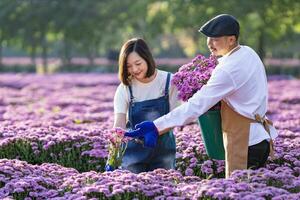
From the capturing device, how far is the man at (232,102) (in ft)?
18.3

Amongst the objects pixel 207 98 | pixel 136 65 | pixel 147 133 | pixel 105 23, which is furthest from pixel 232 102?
pixel 105 23

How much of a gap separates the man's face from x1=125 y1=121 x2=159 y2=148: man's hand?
83 centimetres

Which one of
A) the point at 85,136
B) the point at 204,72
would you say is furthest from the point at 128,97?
the point at 85,136

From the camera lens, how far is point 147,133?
5629mm

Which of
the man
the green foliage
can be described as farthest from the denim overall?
the green foliage

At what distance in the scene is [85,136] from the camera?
8.81 meters

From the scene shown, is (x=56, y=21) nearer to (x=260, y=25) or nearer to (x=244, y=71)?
(x=260, y=25)

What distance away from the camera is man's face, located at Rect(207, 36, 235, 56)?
5.72m

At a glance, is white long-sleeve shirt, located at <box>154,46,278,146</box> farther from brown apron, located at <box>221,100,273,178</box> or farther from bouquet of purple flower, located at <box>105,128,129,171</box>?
bouquet of purple flower, located at <box>105,128,129,171</box>

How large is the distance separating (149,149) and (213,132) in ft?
2.40

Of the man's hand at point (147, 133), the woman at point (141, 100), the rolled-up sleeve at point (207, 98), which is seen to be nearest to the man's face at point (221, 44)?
the rolled-up sleeve at point (207, 98)

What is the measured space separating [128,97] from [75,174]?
874 millimetres

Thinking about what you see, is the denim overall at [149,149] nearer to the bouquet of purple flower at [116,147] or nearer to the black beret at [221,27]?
the bouquet of purple flower at [116,147]

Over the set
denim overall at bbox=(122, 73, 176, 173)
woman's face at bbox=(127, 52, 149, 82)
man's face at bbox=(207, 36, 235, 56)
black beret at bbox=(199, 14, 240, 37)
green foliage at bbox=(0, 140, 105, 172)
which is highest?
black beret at bbox=(199, 14, 240, 37)
